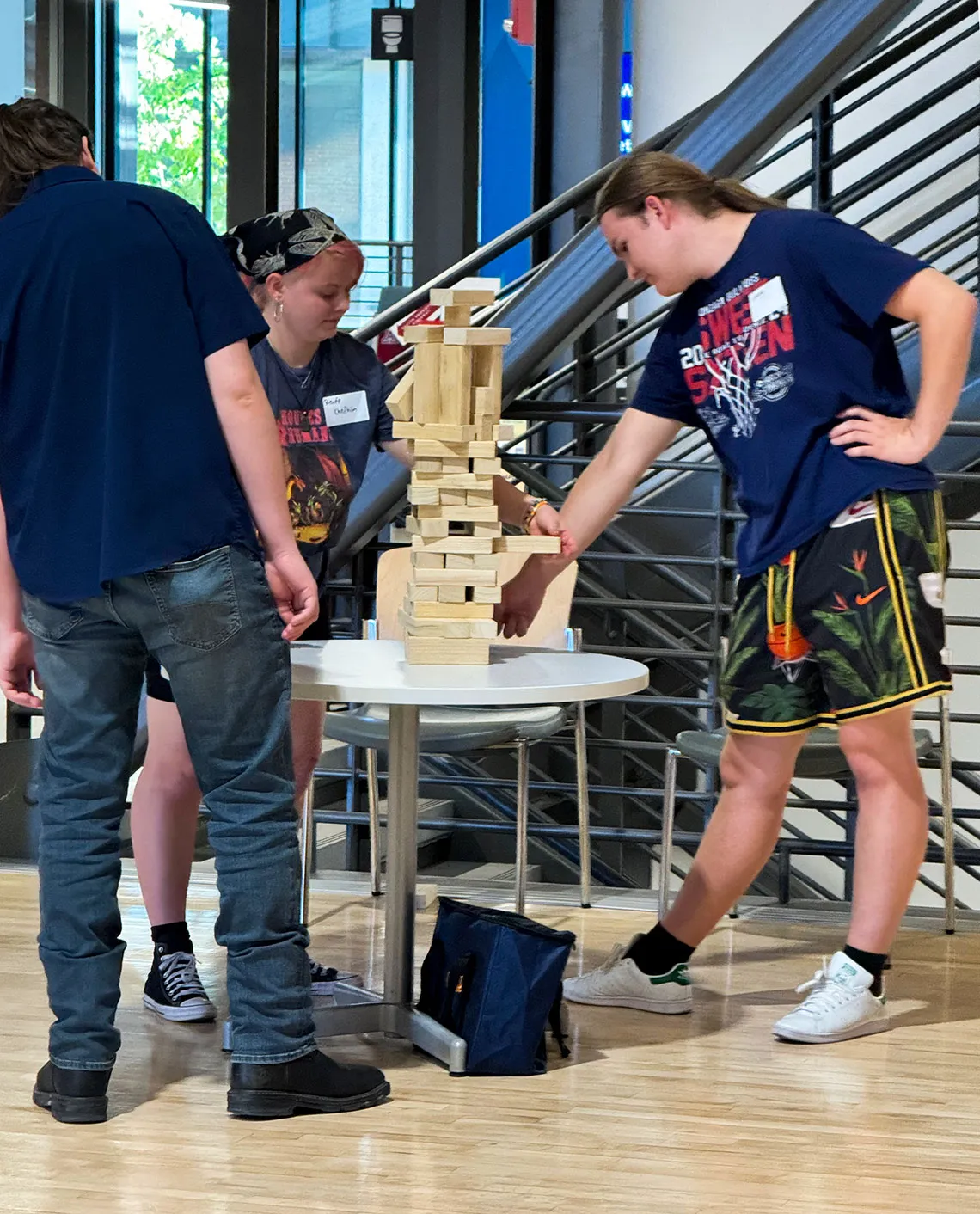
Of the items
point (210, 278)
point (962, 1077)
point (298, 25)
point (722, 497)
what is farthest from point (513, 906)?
point (298, 25)

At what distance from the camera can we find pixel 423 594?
295cm

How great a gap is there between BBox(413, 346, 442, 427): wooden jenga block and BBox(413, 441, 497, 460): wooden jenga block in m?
0.02

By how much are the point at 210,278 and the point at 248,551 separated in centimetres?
41

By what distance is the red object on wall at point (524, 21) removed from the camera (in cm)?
846

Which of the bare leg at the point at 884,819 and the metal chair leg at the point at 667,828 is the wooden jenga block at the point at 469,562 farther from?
the metal chair leg at the point at 667,828

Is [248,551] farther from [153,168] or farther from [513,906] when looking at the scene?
[153,168]

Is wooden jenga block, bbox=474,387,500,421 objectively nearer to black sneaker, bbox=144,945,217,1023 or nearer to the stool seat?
the stool seat

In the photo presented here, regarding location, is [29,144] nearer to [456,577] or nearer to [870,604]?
[456,577]

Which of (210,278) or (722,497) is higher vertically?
(210,278)

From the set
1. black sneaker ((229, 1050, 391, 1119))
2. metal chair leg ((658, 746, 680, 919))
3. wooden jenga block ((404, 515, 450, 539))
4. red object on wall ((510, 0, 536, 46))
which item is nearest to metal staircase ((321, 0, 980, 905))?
metal chair leg ((658, 746, 680, 919))

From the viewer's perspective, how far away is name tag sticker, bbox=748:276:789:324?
293 cm

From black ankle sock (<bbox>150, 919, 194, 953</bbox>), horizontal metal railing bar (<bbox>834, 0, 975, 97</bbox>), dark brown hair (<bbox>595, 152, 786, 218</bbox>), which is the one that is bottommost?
black ankle sock (<bbox>150, 919, 194, 953</bbox>)

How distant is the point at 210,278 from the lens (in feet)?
8.10

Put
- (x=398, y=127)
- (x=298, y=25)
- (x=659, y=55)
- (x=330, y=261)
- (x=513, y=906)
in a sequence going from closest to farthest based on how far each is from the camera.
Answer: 1. (x=330, y=261)
2. (x=513, y=906)
3. (x=659, y=55)
4. (x=298, y=25)
5. (x=398, y=127)
